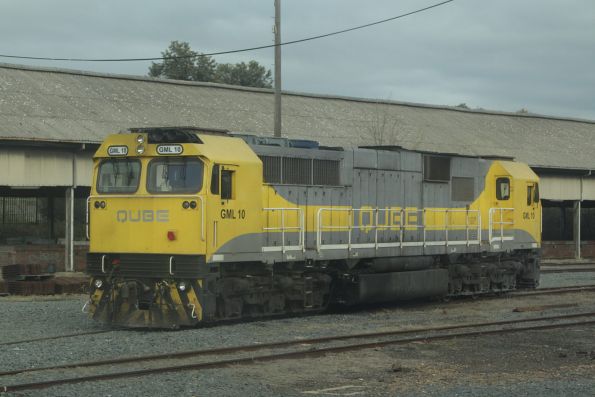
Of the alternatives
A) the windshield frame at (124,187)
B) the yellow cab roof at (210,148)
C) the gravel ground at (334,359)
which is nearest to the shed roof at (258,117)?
the windshield frame at (124,187)

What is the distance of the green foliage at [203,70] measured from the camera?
86125mm

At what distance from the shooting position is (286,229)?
17.8 meters

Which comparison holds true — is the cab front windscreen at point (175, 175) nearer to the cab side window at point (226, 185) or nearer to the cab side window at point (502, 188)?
the cab side window at point (226, 185)

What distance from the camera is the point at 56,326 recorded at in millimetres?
16250

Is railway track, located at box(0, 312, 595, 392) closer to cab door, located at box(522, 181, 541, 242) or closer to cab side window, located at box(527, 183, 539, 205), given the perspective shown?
cab door, located at box(522, 181, 541, 242)

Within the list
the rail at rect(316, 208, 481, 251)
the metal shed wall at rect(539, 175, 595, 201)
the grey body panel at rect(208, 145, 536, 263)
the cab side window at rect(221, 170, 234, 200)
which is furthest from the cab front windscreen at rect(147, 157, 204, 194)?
the metal shed wall at rect(539, 175, 595, 201)

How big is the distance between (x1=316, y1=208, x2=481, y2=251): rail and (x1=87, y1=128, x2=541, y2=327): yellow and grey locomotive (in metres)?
0.03

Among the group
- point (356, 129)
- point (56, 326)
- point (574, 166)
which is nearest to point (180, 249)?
point (56, 326)

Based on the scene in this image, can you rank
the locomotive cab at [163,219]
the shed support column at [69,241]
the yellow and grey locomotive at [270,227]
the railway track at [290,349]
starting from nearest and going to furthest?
the railway track at [290,349], the locomotive cab at [163,219], the yellow and grey locomotive at [270,227], the shed support column at [69,241]

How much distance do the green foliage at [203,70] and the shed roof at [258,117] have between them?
3942 cm

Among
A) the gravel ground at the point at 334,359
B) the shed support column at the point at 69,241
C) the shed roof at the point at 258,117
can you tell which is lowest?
the gravel ground at the point at 334,359

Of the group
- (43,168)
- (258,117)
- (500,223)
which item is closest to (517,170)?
(500,223)

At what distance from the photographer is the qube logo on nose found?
1585 cm

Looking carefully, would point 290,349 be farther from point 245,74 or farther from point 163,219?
point 245,74
